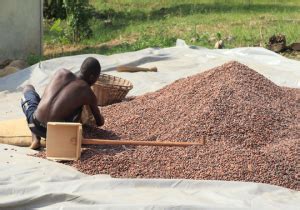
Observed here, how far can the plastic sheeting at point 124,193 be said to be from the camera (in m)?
4.05

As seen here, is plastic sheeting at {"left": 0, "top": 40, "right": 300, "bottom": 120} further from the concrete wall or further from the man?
the concrete wall

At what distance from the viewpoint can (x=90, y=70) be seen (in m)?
5.41

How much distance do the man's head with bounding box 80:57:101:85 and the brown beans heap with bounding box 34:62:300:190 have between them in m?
0.40

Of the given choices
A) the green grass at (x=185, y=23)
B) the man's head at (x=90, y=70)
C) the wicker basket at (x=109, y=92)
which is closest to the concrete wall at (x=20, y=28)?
the green grass at (x=185, y=23)

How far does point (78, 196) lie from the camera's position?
4102 mm

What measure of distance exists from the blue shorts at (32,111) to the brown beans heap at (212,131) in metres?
0.39

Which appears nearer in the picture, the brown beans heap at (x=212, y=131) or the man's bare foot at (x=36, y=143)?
the brown beans heap at (x=212, y=131)

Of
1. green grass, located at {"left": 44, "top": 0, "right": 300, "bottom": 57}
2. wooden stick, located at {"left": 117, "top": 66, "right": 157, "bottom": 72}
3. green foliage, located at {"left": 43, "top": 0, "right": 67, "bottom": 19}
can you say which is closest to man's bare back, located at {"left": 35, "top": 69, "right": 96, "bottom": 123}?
wooden stick, located at {"left": 117, "top": 66, "right": 157, "bottom": 72}

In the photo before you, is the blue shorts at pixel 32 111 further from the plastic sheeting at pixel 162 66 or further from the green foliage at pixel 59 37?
the green foliage at pixel 59 37

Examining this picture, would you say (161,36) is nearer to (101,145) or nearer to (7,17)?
(7,17)

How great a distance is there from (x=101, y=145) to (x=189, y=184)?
987mm

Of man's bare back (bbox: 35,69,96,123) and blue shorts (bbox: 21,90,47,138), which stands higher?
man's bare back (bbox: 35,69,96,123)

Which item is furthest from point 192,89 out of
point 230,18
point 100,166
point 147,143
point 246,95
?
point 230,18

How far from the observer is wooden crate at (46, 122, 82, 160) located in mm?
4852
